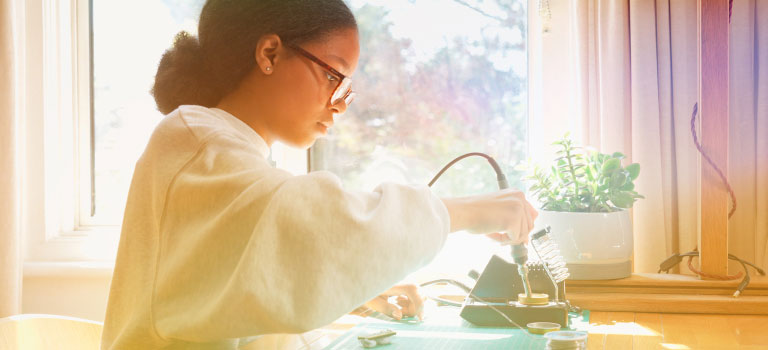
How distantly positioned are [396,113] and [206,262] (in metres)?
1.70

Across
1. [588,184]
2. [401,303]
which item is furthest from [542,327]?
[588,184]

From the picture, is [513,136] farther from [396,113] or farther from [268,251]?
[268,251]

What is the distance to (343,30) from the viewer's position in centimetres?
112

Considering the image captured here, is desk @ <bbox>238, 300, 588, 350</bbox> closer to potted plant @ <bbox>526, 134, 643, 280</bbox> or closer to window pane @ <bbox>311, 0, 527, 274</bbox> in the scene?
potted plant @ <bbox>526, 134, 643, 280</bbox>

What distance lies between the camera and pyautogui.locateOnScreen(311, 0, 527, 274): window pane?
2.33 m

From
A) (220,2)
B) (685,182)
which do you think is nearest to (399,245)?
(220,2)

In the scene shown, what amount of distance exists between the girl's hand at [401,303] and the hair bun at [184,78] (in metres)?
0.55

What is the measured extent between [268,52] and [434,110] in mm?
1376

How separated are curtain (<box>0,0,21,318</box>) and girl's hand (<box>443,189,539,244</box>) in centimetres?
181

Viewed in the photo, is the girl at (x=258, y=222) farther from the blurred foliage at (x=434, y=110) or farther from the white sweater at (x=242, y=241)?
the blurred foliage at (x=434, y=110)

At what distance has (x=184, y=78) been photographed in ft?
3.71

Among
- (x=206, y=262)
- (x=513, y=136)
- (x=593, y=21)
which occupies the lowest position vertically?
(x=206, y=262)

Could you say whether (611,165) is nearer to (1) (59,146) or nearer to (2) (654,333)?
(2) (654,333)

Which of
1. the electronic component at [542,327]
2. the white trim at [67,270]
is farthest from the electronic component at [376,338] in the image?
the white trim at [67,270]
